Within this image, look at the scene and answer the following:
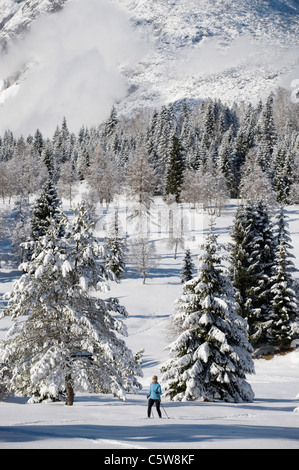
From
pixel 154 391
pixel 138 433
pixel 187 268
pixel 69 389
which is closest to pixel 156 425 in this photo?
pixel 138 433

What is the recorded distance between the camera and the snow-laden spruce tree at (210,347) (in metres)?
16.2

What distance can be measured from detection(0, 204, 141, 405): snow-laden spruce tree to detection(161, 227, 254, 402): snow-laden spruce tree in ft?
11.3

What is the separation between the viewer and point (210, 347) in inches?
657

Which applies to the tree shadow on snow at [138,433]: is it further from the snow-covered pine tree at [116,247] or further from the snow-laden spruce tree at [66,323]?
the snow-covered pine tree at [116,247]

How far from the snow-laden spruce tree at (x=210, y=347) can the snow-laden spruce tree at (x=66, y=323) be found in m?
3.46

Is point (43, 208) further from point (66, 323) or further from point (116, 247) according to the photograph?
point (66, 323)

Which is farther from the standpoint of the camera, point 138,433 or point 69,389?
point 69,389

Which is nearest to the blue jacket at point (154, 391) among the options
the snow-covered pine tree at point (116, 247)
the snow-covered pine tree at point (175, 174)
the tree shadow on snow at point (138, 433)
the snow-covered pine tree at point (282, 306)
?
the tree shadow on snow at point (138, 433)

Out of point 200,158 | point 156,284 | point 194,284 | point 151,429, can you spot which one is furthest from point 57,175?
point 151,429

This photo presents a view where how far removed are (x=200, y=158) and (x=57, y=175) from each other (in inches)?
1782

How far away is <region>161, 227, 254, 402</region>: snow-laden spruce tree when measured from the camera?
640 inches

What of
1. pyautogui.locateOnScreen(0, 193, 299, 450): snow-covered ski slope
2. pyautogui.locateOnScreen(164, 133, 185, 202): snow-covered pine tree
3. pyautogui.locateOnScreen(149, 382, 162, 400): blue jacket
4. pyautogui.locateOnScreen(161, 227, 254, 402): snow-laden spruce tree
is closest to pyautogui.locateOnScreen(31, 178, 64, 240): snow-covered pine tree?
pyautogui.locateOnScreen(0, 193, 299, 450): snow-covered ski slope

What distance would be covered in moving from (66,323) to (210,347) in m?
6.36

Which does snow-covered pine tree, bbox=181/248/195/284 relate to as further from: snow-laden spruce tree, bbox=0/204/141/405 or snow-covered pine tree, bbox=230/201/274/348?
snow-laden spruce tree, bbox=0/204/141/405
